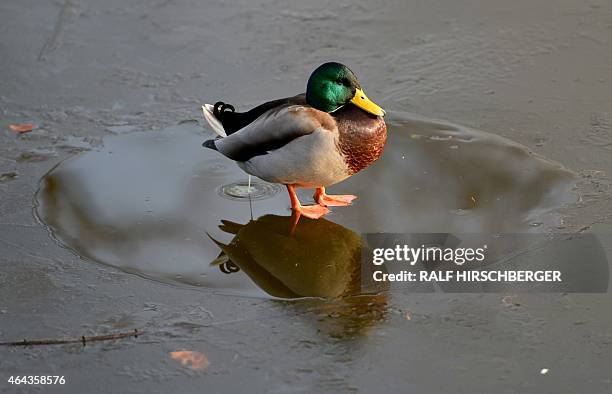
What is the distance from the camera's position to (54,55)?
6949mm

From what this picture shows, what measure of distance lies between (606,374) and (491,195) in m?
1.56

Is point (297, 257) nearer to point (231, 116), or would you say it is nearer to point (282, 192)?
point (282, 192)

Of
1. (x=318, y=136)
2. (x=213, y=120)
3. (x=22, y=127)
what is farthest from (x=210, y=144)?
(x=22, y=127)

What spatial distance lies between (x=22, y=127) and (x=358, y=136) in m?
2.29

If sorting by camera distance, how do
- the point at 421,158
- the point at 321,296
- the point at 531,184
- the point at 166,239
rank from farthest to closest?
the point at 421,158 < the point at 531,184 < the point at 166,239 < the point at 321,296

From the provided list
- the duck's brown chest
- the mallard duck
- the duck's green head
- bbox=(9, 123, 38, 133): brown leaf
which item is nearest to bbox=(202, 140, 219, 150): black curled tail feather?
the mallard duck

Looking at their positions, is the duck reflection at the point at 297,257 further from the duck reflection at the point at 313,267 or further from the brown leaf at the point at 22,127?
the brown leaf at the point at 22,127

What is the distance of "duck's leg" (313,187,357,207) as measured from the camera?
200 inches

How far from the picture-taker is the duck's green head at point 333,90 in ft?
15.8

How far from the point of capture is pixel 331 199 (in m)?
5.10

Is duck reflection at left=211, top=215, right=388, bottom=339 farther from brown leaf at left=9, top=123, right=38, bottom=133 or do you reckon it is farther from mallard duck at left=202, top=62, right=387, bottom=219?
brown leaf at left=9, top=123, right=38, bottom=133

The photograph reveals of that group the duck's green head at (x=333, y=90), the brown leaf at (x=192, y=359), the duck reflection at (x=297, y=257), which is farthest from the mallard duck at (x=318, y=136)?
the brown leaf at (x=192, y=359)

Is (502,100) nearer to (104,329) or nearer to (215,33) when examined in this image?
(215,33)

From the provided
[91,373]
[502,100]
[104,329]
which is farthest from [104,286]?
[502,100]
